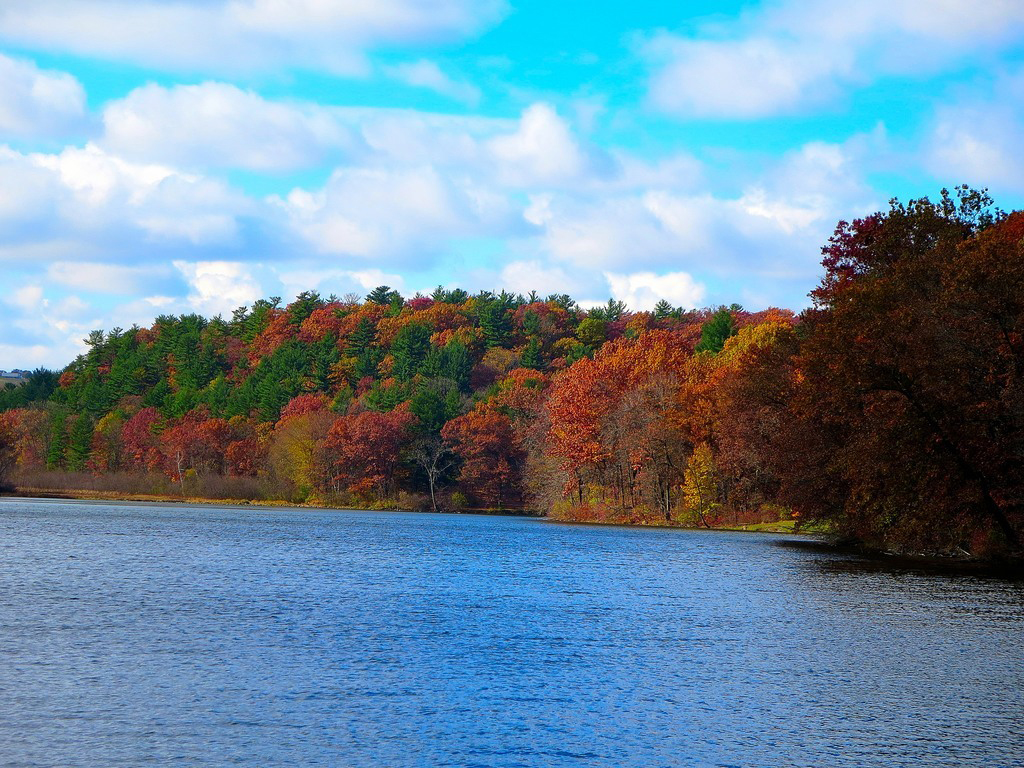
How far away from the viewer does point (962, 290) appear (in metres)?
49.5

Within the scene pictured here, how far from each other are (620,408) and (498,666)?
260 ft

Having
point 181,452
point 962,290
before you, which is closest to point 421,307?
point 181,452

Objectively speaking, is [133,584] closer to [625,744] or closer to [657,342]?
[625,744]

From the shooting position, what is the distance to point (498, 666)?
25.1 meters

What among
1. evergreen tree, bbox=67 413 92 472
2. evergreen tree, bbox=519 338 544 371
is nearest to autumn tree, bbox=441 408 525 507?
evergreen tree, bbox=519 338 544 371

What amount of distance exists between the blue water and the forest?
799 centimetres

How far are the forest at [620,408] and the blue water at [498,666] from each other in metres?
7.99

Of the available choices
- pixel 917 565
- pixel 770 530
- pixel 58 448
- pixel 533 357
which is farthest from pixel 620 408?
pixel 58 448

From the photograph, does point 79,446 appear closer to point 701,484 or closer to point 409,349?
point 409,349

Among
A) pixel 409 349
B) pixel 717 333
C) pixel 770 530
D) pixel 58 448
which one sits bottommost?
pixel 770 530

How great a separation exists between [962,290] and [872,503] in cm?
1134

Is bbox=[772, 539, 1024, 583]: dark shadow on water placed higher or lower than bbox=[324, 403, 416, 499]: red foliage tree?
lower

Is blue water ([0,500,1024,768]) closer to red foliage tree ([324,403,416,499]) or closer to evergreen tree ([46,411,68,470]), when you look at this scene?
red foliage tree ([324,403,416,499])

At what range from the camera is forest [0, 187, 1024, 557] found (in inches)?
1986
